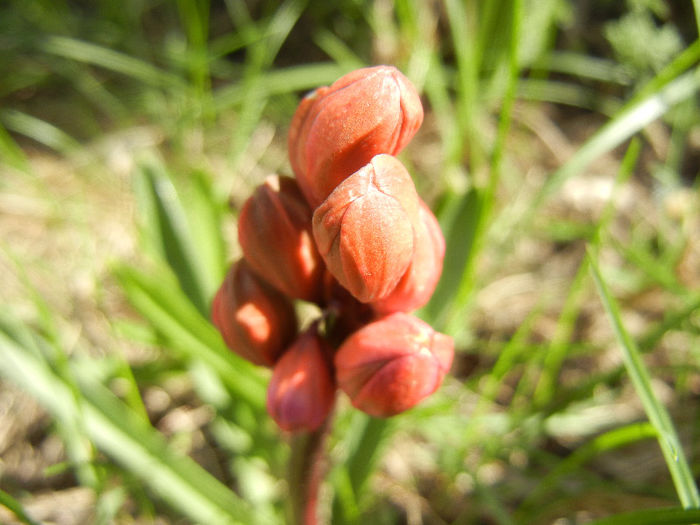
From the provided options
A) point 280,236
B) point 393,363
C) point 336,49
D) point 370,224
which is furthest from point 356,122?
point 336,49

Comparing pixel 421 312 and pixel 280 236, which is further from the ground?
pixel 280 236

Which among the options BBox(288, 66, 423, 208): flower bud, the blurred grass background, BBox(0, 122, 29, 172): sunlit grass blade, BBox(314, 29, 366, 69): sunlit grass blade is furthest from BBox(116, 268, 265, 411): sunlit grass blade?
BBox(314, 29, 366, 69): sunlit grass blade

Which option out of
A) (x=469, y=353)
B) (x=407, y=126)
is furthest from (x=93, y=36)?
(x=407, y=126)

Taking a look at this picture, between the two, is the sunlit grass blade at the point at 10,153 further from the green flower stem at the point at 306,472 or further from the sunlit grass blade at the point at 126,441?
the green flower stem at the point at 306,472

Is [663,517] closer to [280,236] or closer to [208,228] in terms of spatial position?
[280,236]

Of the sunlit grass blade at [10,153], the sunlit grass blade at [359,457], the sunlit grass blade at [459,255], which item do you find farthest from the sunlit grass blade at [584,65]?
the sunlit grass blade at [10,153]
